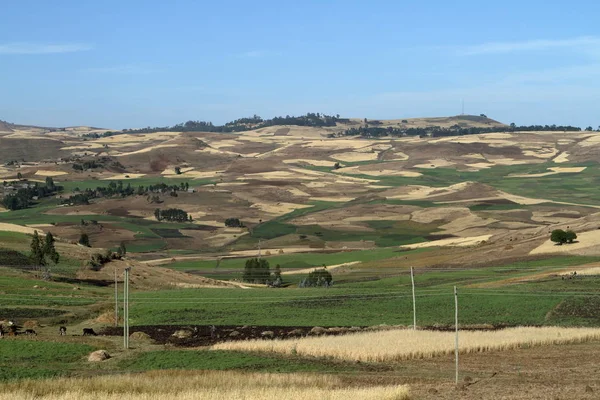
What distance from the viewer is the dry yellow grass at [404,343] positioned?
45.1 meters

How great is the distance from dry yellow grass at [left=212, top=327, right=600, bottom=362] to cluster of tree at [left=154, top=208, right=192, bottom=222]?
4588 inches

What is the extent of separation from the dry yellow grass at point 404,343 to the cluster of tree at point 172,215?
117 m

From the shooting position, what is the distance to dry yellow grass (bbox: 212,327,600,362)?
4509 cm

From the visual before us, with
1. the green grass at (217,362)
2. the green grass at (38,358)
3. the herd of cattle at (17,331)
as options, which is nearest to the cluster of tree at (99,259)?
the herd of cattle at (17,331)

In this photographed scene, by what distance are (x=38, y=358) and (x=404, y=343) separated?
18075 mm

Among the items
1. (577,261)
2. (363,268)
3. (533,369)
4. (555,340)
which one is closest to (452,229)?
(363,268)

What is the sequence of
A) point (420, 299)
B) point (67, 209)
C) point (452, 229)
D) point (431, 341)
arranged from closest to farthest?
point (431, 341) → point (420, 299) → point (452, 229) → point (67, 209)

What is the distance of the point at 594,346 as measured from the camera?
4850cm

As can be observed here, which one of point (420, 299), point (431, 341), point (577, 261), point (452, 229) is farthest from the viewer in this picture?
point (452, 229)

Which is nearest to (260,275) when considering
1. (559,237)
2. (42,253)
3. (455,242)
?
(42,253)

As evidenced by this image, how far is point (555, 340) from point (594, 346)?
2356 mm

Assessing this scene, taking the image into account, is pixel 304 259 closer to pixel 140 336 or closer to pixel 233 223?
pixel 233 223

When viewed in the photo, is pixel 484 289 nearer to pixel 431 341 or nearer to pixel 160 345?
pixel 431 341

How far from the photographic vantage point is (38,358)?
148 ft
